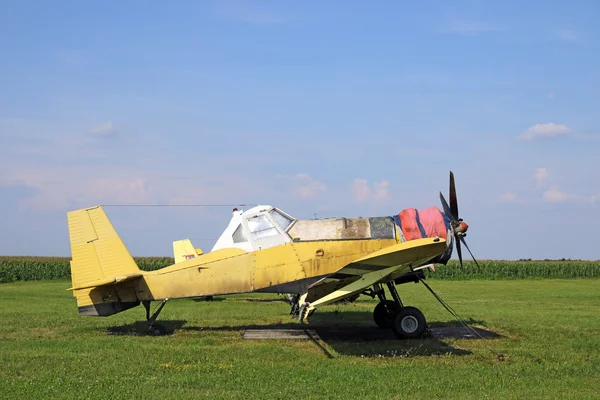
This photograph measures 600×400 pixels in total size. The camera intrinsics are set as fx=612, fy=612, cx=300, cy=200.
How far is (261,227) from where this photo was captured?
14.2 metres

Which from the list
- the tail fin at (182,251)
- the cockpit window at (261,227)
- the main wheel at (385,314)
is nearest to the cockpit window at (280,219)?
the cockpit window at (261,227)

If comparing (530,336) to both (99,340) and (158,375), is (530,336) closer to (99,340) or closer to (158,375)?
(158,375)

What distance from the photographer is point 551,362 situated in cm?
1097

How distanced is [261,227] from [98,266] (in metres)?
4.04

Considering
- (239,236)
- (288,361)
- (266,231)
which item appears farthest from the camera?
(239,236)

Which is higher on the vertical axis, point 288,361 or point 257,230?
point 257,230

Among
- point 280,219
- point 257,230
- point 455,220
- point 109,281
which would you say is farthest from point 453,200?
point 109,281

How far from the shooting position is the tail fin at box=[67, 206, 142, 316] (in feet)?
47.0

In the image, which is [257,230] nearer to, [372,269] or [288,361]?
[372,269]

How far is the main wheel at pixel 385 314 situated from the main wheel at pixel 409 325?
1438 millimetres

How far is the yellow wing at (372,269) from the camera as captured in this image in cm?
1127

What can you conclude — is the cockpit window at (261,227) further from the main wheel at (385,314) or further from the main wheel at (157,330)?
the main wheel at (385,314)

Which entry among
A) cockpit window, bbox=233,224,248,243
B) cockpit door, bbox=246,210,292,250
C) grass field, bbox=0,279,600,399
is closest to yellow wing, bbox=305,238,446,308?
grass field, bbox=0,279,600,399

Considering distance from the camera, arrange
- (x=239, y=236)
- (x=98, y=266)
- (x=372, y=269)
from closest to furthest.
A: (x=372, y=269) → (x=239, y=236) → (x=98, y=266)
